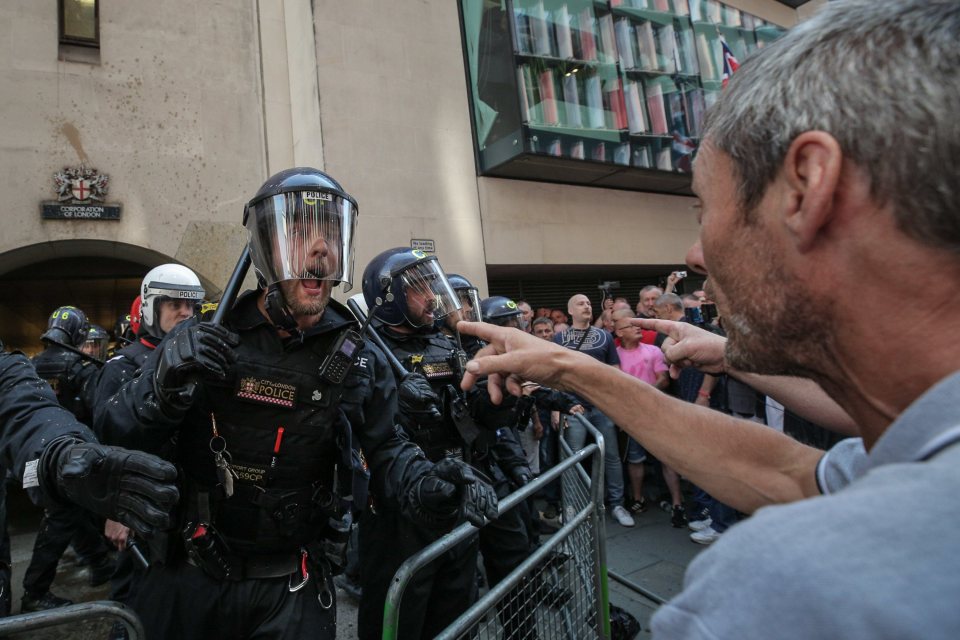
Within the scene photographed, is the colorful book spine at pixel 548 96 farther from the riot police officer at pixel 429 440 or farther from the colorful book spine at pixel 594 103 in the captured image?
the riot police officer at pixel 429 440

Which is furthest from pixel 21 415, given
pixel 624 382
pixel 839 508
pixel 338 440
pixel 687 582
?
pixel 839 508

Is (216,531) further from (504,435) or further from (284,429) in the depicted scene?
(504,435)

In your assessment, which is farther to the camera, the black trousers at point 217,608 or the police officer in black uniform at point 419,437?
the police officer in black uniform at point 419,437

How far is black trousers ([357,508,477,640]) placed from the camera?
2.91 m

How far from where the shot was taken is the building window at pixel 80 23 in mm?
7590

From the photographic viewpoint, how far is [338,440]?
223cm

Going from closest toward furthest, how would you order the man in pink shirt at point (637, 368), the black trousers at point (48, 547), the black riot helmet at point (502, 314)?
the black trousers at point (48, 547)
the black riot helmet at point (502, 314)
the man in pink shirt at point (637, 368)

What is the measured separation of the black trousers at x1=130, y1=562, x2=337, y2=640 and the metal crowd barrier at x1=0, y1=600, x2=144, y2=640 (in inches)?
19.9

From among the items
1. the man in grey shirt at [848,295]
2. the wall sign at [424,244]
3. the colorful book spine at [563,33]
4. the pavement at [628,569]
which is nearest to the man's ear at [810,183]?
the man in grey shirt at [848,295]

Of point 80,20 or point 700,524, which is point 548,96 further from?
point 700,524

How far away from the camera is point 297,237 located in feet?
7.13

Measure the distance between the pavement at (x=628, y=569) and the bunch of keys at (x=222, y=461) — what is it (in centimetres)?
238

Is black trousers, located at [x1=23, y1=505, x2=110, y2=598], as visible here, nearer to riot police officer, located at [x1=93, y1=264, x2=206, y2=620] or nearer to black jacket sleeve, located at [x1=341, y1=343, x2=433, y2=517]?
riot police officer, located at [x1=93, y1=264, x2=206, y2=620]

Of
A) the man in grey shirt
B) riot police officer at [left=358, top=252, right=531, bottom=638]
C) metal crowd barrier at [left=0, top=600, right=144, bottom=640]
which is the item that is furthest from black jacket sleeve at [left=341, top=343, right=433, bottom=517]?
the man in grey shirt
